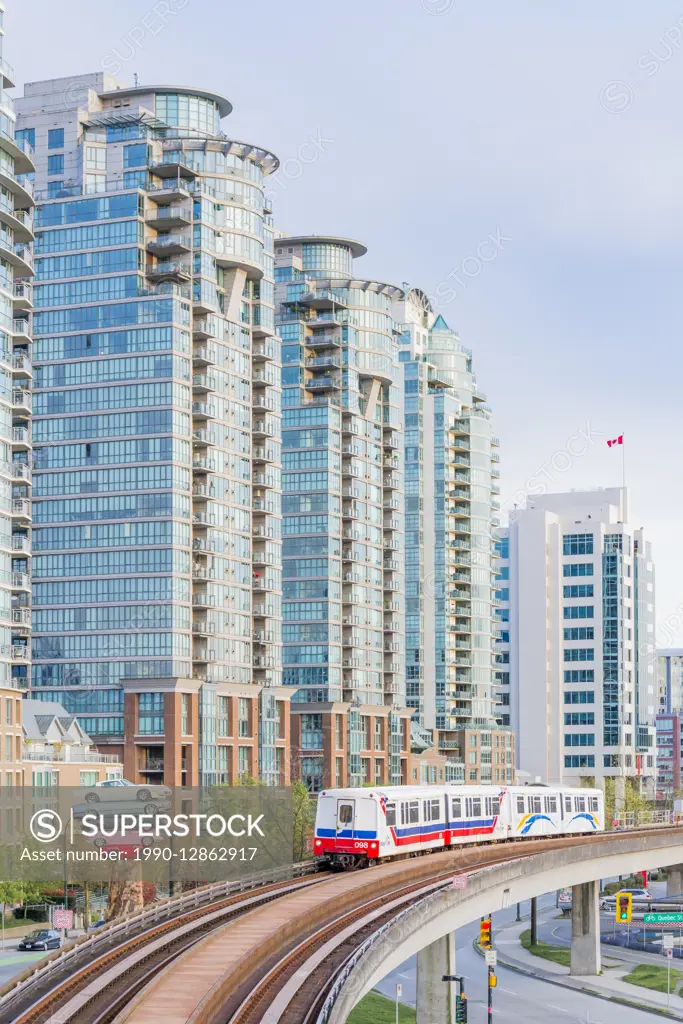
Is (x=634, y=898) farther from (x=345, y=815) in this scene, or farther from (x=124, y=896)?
(x=345, y=815)

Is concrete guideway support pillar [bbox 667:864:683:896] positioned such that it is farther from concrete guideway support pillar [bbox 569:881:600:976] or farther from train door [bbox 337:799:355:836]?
train door [bbox 337:799:355:836]

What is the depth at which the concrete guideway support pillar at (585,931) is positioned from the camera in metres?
133

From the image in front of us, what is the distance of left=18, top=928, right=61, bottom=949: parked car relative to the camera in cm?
11488

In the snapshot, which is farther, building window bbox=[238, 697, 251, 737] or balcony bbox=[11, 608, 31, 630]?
building window bbox=[238, 697, 251, 737]

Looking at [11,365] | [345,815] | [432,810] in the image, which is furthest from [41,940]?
[11,365]

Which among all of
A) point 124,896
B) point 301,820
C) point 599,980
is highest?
point 301,820

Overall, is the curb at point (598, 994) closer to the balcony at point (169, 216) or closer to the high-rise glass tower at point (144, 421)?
the high-rise glass tower at point (144, 421)

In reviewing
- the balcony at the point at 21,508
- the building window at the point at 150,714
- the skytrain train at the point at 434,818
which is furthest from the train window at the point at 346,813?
the building window at the point at 150,714

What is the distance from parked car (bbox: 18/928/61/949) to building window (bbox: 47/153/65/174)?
289 ft

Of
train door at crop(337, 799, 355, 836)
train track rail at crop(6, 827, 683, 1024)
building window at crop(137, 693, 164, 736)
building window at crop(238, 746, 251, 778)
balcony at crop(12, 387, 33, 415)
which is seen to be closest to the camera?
train track rail at crop(6, 827, 683, 1024)

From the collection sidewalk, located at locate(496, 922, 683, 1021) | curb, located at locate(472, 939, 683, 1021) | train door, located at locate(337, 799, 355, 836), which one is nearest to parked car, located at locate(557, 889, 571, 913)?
sidewalk, located at locate(496, 922, 683, 1021)

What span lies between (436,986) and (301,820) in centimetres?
5451

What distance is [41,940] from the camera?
116 meters

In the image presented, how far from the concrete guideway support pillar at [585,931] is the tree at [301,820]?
946 inches
